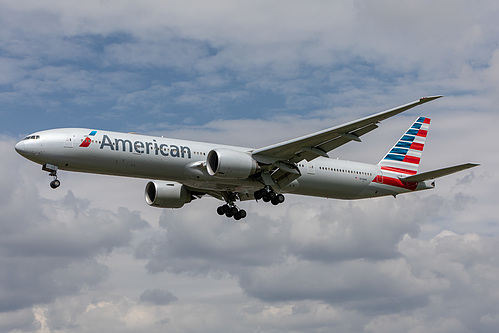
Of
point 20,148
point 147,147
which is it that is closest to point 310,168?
point 147,147

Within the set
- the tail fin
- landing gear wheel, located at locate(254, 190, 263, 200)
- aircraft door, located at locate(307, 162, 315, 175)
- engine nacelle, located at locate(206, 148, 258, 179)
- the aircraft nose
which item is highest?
the tail fin

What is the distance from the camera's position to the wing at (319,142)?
3967 cm

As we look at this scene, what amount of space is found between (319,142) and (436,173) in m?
10.0

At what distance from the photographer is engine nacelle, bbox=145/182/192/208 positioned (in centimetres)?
5159

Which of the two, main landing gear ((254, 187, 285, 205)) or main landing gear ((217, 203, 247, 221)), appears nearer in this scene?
main landing gear ((254, 187, 285, 205))

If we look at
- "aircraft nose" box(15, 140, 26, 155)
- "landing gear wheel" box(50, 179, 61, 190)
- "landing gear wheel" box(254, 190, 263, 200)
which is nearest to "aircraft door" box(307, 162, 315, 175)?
"landing gear wheel" box(254, 190, 263, 200)

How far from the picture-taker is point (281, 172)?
4591 centimetres

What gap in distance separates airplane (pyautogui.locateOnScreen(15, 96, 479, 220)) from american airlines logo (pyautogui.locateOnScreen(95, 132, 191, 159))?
2.4 inches

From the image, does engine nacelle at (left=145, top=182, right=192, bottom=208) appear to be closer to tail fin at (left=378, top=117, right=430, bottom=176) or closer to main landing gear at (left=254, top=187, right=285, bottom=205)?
main landing gear at (left=254, top=187, right=285, bottom=205)

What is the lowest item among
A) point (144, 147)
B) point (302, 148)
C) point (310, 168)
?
point (302, 148)

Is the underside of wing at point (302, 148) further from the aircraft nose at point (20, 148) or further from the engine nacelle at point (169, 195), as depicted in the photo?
the aircraft nose at point (20, 148)

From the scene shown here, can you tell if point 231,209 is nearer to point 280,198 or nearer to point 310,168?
point 280,198

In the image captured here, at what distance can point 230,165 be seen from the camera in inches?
→ 1682

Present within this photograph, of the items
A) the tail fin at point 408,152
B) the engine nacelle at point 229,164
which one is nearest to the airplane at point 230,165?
the engine nacelle at point 229,164
